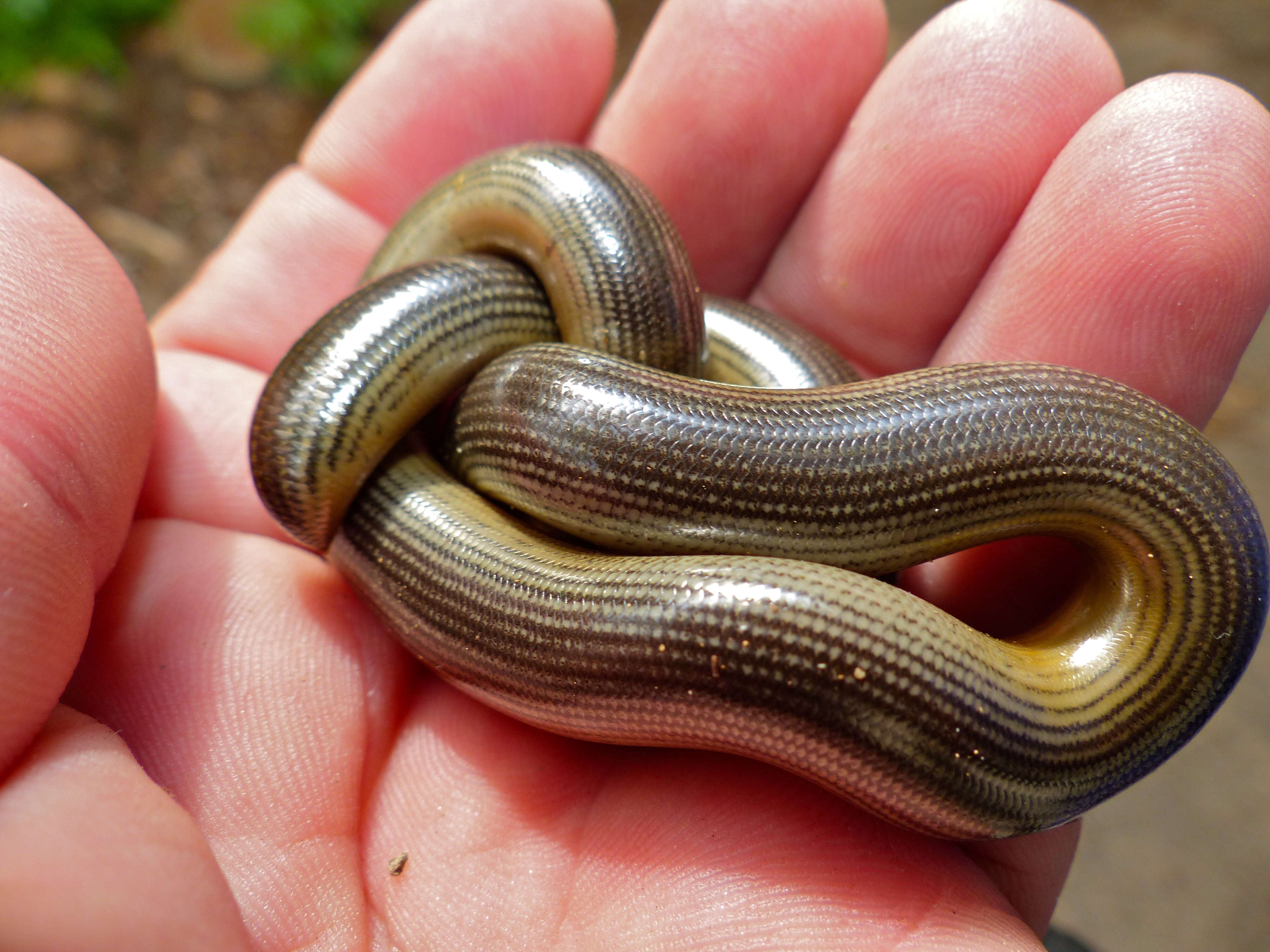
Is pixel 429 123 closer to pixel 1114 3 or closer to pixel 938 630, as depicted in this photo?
pixel 938 630

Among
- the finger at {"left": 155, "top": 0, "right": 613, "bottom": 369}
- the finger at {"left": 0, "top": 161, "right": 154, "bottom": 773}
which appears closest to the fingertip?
the finger at {"left": 155, "top": 0, "right": 613, "bottom": 369}

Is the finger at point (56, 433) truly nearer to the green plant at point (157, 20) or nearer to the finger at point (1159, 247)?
the finger at point (1159, 247)

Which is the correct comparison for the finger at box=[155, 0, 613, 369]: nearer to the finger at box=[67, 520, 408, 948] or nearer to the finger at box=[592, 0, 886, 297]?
the finger at box=[592, 0, 886, 297]

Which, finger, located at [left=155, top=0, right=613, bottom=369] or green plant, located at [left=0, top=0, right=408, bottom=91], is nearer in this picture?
finger, located at [left=155, top=0, right=613, bottom=369]

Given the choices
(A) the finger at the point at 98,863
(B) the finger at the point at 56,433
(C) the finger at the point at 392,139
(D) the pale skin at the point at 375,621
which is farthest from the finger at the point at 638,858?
(C) the finger at the point at 392,139

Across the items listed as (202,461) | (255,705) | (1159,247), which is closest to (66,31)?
(202,461)

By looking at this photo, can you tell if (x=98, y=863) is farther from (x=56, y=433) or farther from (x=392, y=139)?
(x=392, y=139)

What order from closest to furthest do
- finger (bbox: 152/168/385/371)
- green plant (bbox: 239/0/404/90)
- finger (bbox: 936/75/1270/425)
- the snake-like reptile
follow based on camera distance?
the snake-like reptile < finger (bbox: 936/75/1270/425) < finger (bbox: 152/168/385/371) < green plant (bbox: 239/0/404/90)
